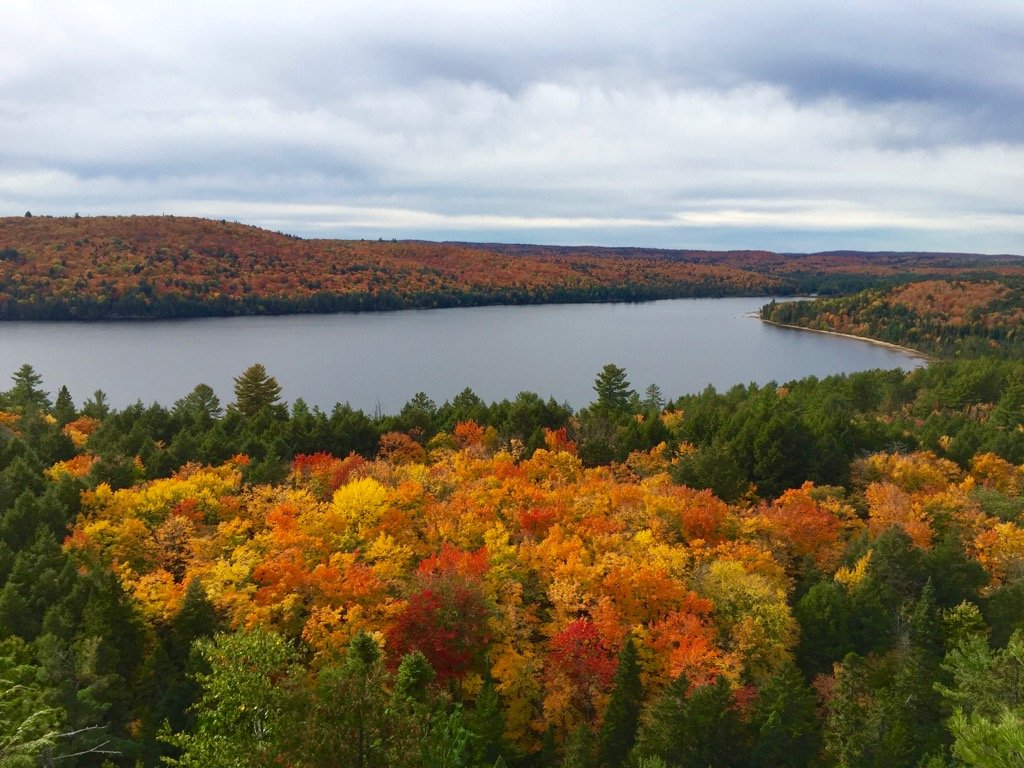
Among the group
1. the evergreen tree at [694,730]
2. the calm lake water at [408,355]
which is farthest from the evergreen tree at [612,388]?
the evergreen tree at [694,730]

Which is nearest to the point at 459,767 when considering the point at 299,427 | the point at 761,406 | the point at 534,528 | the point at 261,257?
the point at 534,528

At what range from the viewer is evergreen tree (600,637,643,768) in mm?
19047

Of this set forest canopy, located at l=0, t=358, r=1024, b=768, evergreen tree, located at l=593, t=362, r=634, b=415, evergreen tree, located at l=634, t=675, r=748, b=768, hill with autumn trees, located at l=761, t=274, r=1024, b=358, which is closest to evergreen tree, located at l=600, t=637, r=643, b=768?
forest canopy, located at l=0, t=358, r=1024, b=768

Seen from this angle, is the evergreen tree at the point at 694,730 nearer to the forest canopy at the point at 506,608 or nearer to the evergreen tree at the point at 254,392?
the forest canopy at the point at 506,608

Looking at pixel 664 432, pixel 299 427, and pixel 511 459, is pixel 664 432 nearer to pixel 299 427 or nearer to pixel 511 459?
pixel 511 459

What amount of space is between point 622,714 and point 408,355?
92.5 meters

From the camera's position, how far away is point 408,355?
10881cm

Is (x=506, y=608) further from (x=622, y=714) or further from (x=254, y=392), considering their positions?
(x=254, y=392)

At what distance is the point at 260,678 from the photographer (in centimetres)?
1076

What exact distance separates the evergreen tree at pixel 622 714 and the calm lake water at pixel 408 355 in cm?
6158

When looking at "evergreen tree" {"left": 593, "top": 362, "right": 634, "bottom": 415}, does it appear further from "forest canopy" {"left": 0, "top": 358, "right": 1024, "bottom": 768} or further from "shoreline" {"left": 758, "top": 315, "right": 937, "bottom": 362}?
"shoreline" {"left": 758, "top": 315, "right": 937, "bottom": 362}

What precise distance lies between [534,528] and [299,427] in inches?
761

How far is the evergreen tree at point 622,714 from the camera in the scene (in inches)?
750

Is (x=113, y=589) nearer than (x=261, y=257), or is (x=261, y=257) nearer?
(x=113, y=589)
